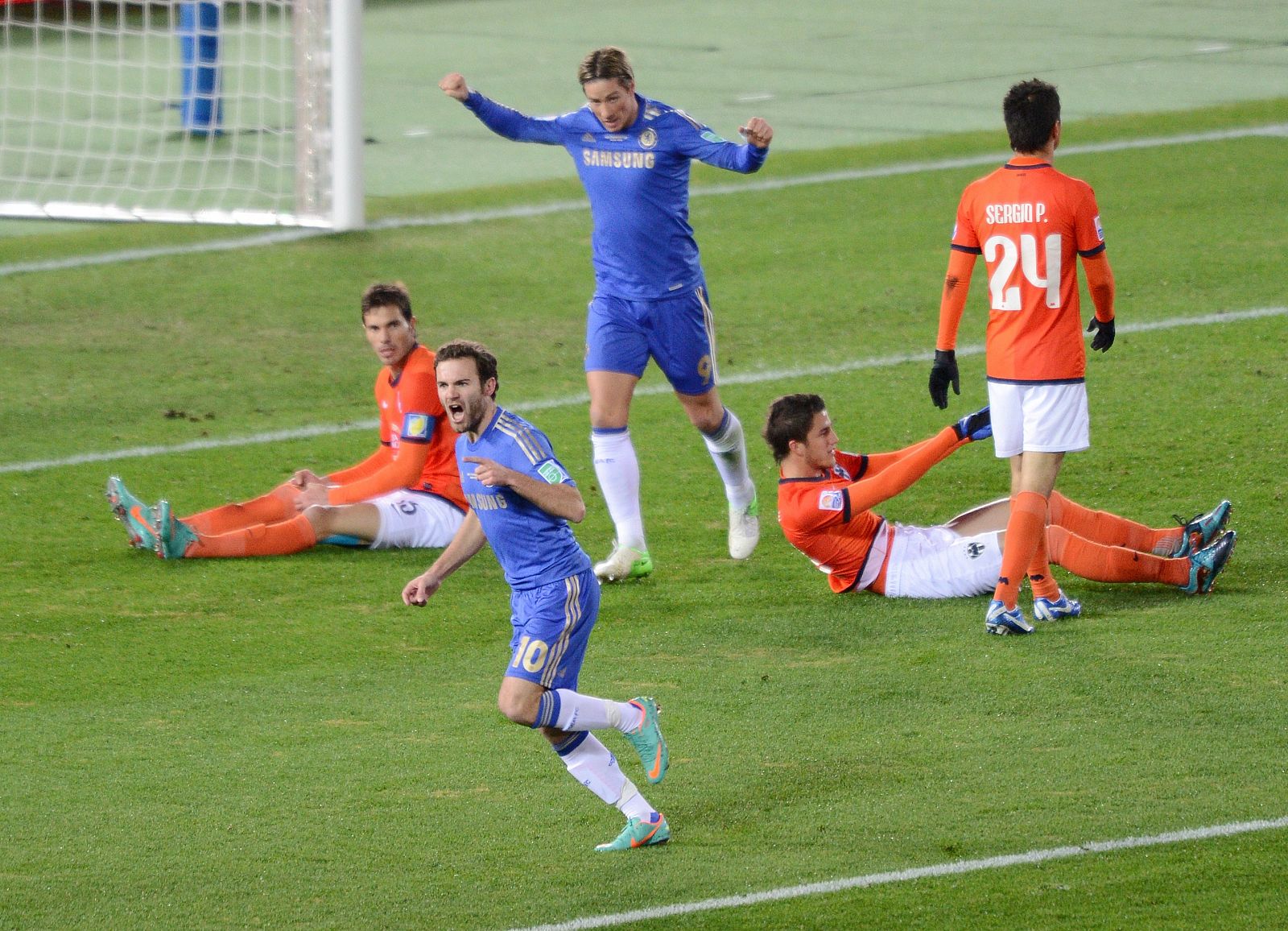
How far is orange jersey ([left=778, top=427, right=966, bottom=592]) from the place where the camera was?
23.6ft

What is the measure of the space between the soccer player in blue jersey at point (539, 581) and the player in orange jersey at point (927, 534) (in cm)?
A: 197

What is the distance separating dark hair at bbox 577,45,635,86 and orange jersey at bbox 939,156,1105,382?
1585 mm

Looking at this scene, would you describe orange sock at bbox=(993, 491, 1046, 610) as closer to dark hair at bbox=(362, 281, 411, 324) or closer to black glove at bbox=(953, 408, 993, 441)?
black glove at bbox=(953, 408, 993, 441)

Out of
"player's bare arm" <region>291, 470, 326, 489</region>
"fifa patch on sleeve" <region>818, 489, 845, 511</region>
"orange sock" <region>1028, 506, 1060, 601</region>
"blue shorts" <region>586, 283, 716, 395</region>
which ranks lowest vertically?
"orange sock" <region>1028, 506, 1060, 601</region>

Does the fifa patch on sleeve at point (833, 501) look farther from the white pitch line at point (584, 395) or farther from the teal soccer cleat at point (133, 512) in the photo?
the white pitch line at point (584, 395)

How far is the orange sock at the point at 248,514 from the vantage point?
851cm

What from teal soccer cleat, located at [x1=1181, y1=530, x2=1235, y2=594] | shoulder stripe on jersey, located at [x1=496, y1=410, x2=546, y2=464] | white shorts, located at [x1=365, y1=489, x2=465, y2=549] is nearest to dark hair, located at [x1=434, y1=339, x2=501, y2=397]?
shoulder stripe on jersey, located at [x1=496, y1=410, x2=546, y2=464]

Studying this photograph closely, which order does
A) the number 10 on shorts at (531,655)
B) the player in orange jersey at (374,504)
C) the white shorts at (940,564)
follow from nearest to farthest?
1. the number 10 on shorts at (531,655)
2. the white shorts at (940,564)
3. the player in orange jersey at (374,504)

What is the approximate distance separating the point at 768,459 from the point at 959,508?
1.32 m

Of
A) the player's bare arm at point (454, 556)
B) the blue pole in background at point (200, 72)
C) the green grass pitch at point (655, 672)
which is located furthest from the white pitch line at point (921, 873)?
the blue pole in background at point (200, 72)

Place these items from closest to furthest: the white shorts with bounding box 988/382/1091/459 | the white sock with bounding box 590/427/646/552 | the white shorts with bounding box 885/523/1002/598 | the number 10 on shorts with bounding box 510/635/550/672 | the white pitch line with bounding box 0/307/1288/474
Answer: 1. the number 10 on shorts with bounding box 510/635/550/672
2. the white shorts with bounding box 988/382/1091/459
3. the white shorts with bounding box 885/523/1002/598
4. the white sock with bounding box 590/427/646/552
5. the white pitch line with bounding box 0/307/1288/474

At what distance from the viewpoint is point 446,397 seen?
A: 5379 mm

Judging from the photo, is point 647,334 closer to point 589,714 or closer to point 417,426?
point 417,426

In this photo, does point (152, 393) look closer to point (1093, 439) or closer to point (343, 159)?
point (343, 159)
